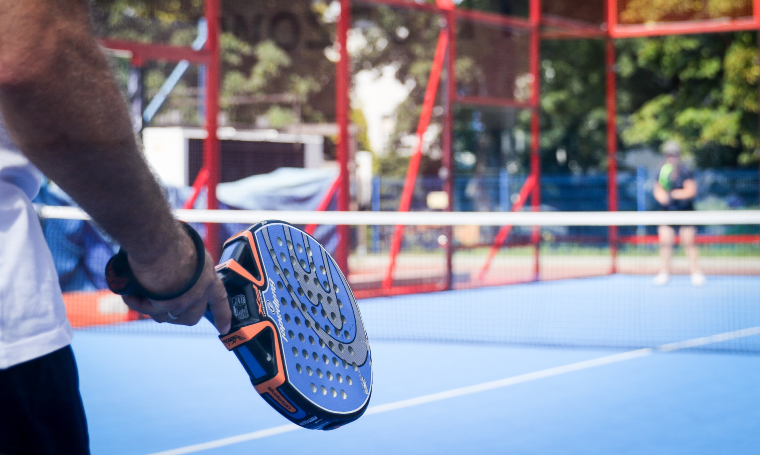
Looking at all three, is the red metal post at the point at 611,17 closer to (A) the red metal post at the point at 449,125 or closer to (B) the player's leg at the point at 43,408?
(A) the red metal post at the point at 449,125

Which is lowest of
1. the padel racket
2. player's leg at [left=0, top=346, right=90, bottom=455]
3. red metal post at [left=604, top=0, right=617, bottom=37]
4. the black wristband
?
player's leg at [left=0, top=346, right=90, bottom=455]

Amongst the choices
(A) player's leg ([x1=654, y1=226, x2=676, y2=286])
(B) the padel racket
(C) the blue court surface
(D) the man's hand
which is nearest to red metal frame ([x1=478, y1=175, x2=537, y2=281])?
(A) player's leg ([x1=654, y1=226, x2=676, y2=286])

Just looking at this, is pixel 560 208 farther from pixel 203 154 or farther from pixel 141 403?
pixel 141 403

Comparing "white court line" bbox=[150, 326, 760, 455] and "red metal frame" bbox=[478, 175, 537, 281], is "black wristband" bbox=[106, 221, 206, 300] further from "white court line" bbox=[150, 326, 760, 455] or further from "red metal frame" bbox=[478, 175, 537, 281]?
"red metal frame" bbox=[478, 175, 537, 281]

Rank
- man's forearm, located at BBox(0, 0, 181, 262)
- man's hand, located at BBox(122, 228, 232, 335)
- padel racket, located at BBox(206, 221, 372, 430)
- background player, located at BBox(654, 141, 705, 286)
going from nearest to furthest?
man's forearm, located at BBox(0, 0, 181, 262) < man's hand, located at BBox(122, 228, 232, 335) < padel racket, located at BBox(206, 221, 372, 430) < background player, located at BBox(654, 141, 705, 286)

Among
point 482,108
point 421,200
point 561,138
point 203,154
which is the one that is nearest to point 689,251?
point 482,108

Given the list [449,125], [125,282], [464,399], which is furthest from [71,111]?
[449,125]

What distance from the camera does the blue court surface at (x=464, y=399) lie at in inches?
130

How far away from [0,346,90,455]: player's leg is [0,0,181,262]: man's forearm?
428 mm

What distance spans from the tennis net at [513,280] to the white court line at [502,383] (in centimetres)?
8

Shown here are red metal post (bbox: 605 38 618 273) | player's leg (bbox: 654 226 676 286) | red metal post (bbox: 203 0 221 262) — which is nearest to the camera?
red metal post (bbox: 203 0 221 262)

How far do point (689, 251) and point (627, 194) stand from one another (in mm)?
5141

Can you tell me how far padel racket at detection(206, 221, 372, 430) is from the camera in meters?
1.06

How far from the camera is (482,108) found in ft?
33.3
